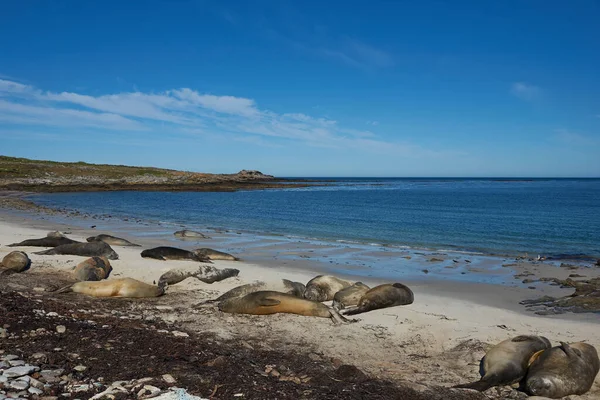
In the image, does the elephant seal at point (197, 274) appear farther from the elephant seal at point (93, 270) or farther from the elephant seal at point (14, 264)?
the elephant seal at point (14, 264)

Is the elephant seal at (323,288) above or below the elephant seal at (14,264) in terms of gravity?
below

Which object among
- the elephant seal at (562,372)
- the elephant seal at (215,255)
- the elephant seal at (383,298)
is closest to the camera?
the elephant seal at (562,372)

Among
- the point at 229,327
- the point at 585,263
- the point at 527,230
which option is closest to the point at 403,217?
the point at 527,230

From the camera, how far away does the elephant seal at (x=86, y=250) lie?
1348 centimetres

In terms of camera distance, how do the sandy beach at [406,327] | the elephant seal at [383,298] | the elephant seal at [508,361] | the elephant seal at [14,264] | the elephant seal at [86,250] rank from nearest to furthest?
the elephant seal at [508,361]
the sandy beach at [406,327]
the elephant seal at [383,298]
the elephant seal at [14,264]
the elephant seal at [86,250]

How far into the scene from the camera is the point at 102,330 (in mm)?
6598

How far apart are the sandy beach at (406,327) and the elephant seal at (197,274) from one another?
144 millimetres

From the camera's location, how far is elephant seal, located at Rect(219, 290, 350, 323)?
328 inches

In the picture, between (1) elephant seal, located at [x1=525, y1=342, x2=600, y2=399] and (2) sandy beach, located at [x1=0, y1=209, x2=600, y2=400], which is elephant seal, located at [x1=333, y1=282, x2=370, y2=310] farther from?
(1) elephant seal, located at [x1=525, y1=342, x2=600, y2=399]

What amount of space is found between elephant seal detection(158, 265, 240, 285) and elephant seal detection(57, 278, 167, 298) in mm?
986

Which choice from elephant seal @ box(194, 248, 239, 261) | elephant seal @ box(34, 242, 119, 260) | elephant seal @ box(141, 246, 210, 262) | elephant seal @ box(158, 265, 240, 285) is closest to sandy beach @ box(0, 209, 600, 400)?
elephant seal @ box(158, 265, 240, 285)

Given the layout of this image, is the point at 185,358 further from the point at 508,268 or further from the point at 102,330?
the point at 508,268

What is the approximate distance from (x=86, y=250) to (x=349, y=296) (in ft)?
27.3

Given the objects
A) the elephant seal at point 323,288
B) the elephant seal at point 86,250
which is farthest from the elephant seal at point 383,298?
the elephant seal at point 86,250
